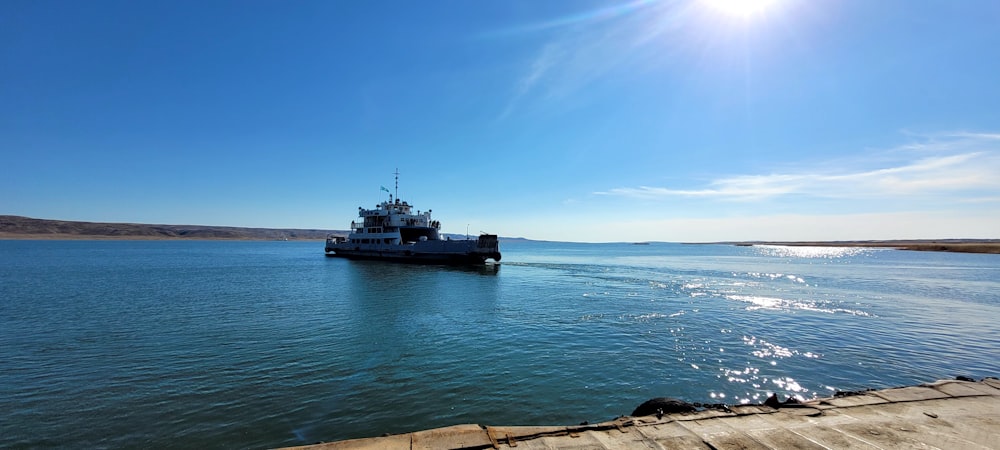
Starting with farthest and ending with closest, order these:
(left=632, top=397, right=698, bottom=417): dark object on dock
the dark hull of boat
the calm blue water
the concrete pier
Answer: the dark hull of boat, the calm blue water, (left=632, top=397, right=698, bottom=417): dark object on dock, the concrete pier

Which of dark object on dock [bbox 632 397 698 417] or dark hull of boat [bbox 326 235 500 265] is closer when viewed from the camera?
dark object on dock [bbox 632 397 698 417]

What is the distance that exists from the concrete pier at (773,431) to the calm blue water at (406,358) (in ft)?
9.78

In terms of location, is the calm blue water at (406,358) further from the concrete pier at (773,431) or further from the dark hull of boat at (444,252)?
the dark hull of boat at (444,252)

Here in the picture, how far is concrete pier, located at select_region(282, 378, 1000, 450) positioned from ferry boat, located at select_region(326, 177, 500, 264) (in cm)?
5007

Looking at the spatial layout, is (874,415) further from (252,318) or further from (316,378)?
(252,318)

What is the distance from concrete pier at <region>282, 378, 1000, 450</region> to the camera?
6.20 metres

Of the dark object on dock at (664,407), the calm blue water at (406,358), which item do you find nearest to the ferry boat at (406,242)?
the calm blue water at (406,358)

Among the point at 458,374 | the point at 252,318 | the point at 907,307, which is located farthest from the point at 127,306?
the point at 907,307

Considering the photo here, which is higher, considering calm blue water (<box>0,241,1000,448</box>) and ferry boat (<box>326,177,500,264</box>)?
ferry boat (<box>326,177,500,264</box>)

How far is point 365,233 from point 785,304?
6425cm

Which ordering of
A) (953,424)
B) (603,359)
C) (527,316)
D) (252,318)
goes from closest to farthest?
(953,424) < (603,359) < (252,318) < (527,316)

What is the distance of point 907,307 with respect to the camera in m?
26.9

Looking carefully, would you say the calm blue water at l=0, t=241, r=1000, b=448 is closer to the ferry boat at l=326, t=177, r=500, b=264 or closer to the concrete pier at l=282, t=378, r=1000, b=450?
the concrete pier at l=282, t=378, r=1000, b=450

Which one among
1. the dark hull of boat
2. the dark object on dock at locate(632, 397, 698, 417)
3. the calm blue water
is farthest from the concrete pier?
the dark hull of boat
